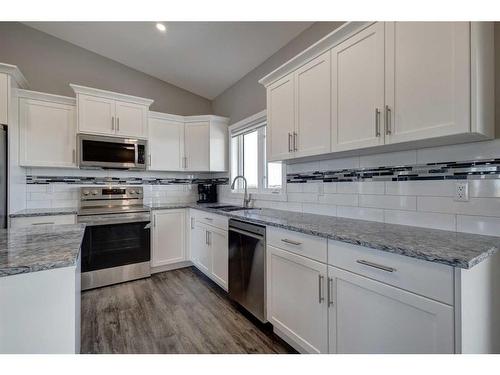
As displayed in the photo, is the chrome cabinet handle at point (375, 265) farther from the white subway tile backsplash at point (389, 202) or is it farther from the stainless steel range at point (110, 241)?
the stainless steel range at point (110, 241)

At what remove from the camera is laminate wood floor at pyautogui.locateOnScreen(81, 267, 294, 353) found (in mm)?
1788

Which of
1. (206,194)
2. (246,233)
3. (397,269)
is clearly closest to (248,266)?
(246,233)

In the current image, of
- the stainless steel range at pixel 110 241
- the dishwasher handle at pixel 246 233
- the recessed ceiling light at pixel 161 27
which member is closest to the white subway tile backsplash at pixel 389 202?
the dishwasher handle at pixel 246 233

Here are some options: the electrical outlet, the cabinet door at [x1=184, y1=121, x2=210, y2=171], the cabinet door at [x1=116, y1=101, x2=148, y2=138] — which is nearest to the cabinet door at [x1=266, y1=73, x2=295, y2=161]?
the electrical outlet

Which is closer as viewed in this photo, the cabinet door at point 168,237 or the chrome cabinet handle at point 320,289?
the chrome cabinet handle at point 320,289

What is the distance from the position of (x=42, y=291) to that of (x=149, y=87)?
143 inches

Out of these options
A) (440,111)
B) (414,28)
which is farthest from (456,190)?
(414,28)

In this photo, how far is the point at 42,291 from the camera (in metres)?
0.85

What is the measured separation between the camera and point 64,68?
3242mm

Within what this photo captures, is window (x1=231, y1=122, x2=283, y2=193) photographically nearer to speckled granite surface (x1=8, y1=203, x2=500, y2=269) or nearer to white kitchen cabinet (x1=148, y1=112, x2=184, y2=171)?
white kitchen cabinet (x1=148, y1=112, x2=184, y2=171)

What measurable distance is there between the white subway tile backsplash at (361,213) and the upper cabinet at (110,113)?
2705 mm

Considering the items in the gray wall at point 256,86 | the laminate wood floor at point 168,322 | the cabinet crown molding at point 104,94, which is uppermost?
the gray wall at point 256,86

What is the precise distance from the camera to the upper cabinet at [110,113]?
291 cm

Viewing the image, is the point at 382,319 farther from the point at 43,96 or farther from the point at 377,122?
the point at 43,96
